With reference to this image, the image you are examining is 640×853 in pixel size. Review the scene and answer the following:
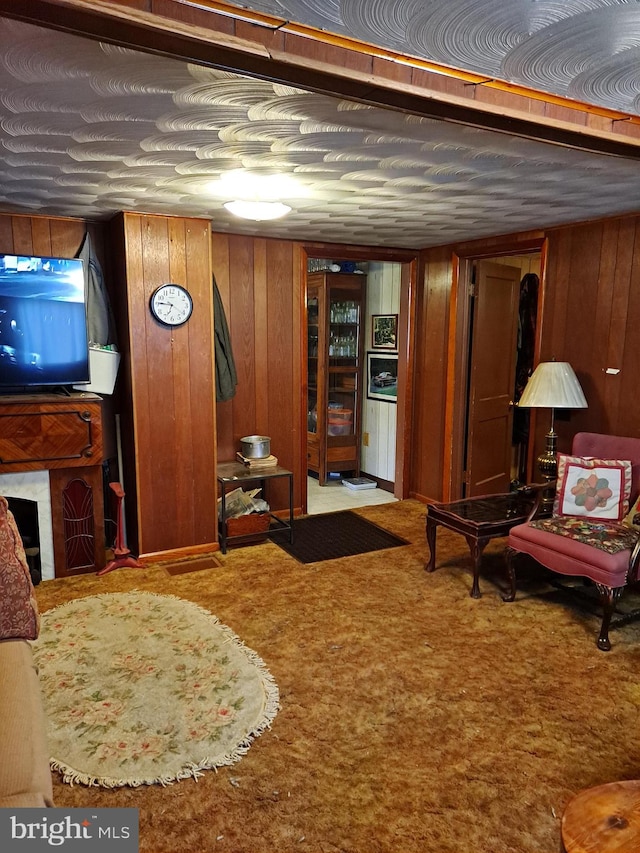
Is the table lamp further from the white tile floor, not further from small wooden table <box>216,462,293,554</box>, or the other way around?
the white tile floor

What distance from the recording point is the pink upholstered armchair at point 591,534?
288 cm

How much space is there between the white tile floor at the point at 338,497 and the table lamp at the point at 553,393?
192 cm

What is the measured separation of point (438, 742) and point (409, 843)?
1.58ft

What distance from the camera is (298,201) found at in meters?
3.26

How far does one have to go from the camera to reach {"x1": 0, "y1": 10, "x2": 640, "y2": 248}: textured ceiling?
1.48 metres

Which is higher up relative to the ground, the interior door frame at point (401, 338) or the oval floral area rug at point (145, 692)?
the interior door frame at point (401, 338)

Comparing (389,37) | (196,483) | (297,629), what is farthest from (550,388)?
(389,37)

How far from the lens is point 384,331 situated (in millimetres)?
5723

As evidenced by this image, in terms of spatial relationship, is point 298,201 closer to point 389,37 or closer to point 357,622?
point 389,37

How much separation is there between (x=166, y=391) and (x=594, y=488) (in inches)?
103

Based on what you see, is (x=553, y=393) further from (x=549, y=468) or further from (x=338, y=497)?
(x=338, y=497)

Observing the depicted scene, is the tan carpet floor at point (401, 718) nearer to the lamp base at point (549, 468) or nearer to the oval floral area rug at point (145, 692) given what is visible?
the oval floral area rug at point (145, 692)

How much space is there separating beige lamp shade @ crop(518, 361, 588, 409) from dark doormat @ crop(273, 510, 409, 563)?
1395 millimetres
